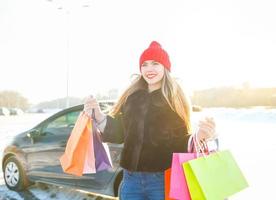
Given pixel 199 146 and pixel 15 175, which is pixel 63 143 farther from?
pixel 199 146

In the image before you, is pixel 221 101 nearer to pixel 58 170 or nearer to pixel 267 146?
pixel 267 146

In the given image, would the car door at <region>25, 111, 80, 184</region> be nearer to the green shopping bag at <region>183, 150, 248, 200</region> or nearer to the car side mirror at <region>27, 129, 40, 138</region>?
the car side mirror at <region>27, 129, 40, 138</region>


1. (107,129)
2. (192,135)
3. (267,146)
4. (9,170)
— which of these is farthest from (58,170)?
(267,146)

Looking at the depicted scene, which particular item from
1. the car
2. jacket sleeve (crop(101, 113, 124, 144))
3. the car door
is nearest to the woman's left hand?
jacket sleeve (crop(101, 113, 124, 144))

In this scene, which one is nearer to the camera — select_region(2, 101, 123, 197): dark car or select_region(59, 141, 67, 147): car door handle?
select_region(2, 101, 123, 197): dark car

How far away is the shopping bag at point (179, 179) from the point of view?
83.4 inches

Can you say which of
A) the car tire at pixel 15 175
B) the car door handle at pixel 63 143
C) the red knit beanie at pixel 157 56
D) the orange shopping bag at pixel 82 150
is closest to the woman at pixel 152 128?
the red knit beanie at pixel 157 56

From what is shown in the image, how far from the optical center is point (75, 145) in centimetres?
270

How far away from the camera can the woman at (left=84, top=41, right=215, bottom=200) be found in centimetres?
233

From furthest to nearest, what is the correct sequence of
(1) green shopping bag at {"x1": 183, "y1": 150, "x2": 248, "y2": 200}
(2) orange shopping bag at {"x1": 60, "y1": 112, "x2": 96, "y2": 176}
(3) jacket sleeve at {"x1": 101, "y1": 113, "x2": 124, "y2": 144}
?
(2) orange shopping bag at {"x1": 60, "y1": 112, "x2": 96, "y2": 176}, (3) jacket sleeve at {"x1": 101, "y1": 113, "x2": 124, "y2": 144}, (1) green shopping bag at {"x1": 183, "y1": 150, "x2": 248, "y2": 200}

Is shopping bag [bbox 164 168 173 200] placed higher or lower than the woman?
lower

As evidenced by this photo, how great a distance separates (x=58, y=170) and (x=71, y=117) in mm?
793

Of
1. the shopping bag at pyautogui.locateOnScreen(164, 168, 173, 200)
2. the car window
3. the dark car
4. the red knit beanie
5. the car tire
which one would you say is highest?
the red knit beanie

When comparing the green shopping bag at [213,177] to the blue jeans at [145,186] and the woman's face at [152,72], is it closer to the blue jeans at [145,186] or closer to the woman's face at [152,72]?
the blue jeans at [145,186]
